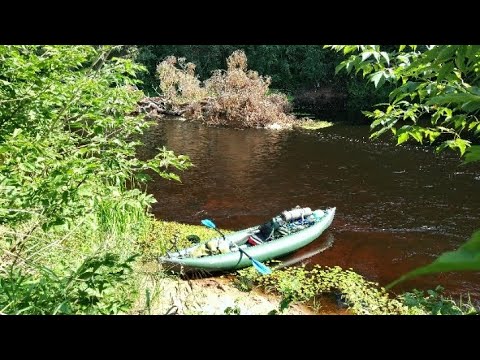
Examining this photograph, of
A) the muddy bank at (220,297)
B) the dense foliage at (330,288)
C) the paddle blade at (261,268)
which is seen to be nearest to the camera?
the muddy bank at (220,297)

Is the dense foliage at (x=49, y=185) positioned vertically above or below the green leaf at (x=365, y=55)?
below

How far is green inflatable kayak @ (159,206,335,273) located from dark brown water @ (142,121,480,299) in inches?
12.8

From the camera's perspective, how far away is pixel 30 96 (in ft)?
9.76

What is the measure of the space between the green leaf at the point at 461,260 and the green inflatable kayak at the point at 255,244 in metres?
5.78

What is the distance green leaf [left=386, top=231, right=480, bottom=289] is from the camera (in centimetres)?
27

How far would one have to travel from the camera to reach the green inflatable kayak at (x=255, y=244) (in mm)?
6340

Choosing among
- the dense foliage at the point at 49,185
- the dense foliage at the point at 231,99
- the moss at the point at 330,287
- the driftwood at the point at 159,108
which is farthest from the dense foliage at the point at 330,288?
the driftwood at the point at 159,108

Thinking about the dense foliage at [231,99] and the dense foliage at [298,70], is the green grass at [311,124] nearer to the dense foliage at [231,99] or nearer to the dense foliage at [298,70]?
the dense foliage at [231,99]

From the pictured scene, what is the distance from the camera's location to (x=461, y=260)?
28 cm

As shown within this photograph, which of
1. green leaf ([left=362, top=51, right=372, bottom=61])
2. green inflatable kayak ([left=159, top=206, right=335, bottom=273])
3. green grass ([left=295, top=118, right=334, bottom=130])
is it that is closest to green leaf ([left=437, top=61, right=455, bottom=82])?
green leaf ([left=362, top=51, right=372, bottom=61])

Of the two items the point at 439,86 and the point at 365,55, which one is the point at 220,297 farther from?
the point at 365,55

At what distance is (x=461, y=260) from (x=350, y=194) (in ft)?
34.8

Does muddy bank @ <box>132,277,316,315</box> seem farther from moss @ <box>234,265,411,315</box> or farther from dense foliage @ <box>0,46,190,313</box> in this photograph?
dense foliage @ <box>0,46,190,313</box>
